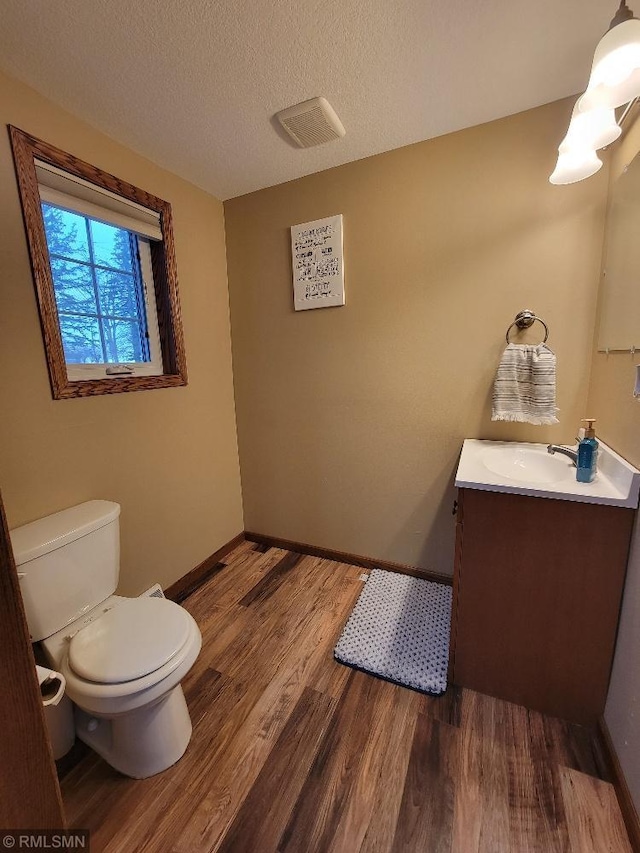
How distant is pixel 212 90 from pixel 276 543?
7.68 feet

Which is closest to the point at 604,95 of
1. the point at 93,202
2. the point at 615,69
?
the point at 615,69

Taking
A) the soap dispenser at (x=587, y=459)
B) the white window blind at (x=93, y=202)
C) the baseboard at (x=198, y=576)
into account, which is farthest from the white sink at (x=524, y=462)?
the white window blind at (x=93, y=202)

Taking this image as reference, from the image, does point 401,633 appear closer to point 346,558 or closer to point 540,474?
point 346,558

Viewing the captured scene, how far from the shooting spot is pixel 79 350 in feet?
4.82

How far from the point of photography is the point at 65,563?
46.3 inches

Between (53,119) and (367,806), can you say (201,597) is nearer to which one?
(367,806)

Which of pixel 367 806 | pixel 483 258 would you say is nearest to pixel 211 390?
pixel 483 258

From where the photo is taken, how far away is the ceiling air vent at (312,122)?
1350mm

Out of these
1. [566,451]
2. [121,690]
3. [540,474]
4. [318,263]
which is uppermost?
[318,263]

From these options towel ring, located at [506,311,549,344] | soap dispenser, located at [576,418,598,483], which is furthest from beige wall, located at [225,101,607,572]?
soap dispenser, located at [576,418,598,483]

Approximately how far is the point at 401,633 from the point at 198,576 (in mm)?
1204

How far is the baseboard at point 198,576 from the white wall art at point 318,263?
63.9 inches

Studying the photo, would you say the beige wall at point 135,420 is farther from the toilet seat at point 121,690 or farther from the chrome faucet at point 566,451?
the chrome faucet at point 566,451

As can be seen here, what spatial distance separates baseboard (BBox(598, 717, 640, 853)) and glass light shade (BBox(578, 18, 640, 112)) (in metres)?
1.92
